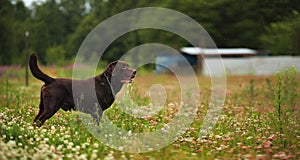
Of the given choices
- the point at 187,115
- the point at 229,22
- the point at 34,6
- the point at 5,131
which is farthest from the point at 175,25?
the point at 5,131

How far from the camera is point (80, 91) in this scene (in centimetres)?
656

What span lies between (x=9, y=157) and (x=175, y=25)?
106ft

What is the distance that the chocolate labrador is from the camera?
629cm

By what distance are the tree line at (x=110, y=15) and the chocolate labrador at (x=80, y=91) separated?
12271 mm

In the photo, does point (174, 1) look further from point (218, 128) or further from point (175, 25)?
point (218, 128)

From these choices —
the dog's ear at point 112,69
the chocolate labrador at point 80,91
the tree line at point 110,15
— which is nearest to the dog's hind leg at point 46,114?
the chocolate labrador at point 80,91

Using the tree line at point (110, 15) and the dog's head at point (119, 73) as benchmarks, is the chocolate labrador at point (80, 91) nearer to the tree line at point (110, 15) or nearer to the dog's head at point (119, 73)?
the dog's head at point (119, 73)

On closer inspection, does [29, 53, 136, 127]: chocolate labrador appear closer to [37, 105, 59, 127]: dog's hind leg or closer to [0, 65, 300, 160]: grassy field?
[37, 105, 59, 127]: dog's hind leg

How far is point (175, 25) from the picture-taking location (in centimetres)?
3619

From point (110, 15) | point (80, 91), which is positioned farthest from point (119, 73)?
point (110, 15)

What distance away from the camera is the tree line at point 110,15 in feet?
78.9

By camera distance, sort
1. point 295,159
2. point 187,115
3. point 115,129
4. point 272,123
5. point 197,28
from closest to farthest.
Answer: point 295,159 < point 115,129 < point 272,123 < point 187,115 < point 197,28

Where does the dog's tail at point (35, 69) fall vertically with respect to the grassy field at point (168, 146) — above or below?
above

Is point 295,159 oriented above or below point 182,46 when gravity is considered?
below
